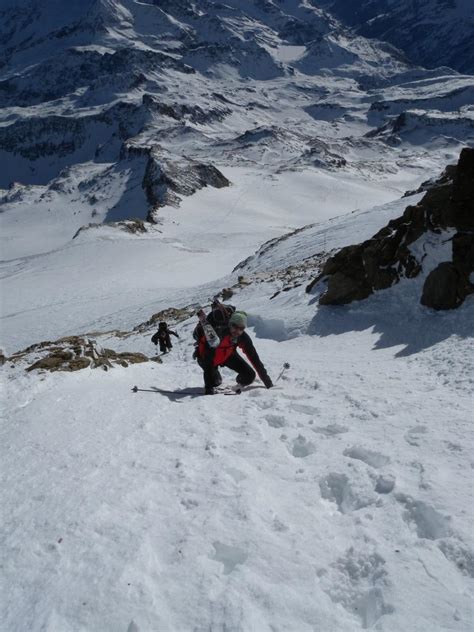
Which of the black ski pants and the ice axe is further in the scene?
the ice axe

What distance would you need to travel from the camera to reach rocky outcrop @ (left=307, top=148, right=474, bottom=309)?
1070cm

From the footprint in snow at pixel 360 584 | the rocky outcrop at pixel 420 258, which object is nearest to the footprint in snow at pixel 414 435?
the footprint in snow at pixel 360 584

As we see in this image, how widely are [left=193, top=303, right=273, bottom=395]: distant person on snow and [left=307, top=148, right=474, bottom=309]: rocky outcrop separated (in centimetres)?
456

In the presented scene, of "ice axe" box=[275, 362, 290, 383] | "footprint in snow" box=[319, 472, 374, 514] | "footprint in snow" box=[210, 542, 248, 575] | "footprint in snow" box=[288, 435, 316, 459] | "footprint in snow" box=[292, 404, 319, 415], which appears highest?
"footprint in snow" box=[319, 472, 374, 514]

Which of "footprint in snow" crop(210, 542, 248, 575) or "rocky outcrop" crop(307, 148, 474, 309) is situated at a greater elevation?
"rocky outcrop" crop(307, 148, 474, 309)

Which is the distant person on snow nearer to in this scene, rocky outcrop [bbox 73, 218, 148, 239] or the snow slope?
the snow slope

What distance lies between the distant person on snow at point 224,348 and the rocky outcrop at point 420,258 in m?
4.56

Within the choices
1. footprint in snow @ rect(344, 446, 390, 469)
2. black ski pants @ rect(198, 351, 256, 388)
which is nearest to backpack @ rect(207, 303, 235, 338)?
black ski pants @ rect(198, 351, 256, 388)

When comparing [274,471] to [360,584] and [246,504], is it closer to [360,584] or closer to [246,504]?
[246,504]

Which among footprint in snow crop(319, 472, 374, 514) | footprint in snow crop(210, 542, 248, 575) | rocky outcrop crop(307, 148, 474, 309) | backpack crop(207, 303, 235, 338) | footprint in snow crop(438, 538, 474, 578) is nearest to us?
footprint in snow crop(438, 538, 474, 578)

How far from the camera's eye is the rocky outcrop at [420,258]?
1070cm

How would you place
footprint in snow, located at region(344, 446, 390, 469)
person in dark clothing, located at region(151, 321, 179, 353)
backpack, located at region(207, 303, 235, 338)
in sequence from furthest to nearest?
person in dark clothing, located at region(151, 321, 179, 353), backpack, located at region(207, 303, 235, 338), footprint in snow, located at region(344, 446, 390, 469)

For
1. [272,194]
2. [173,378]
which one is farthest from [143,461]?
[272,194]

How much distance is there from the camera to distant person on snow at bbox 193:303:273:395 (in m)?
8.35
